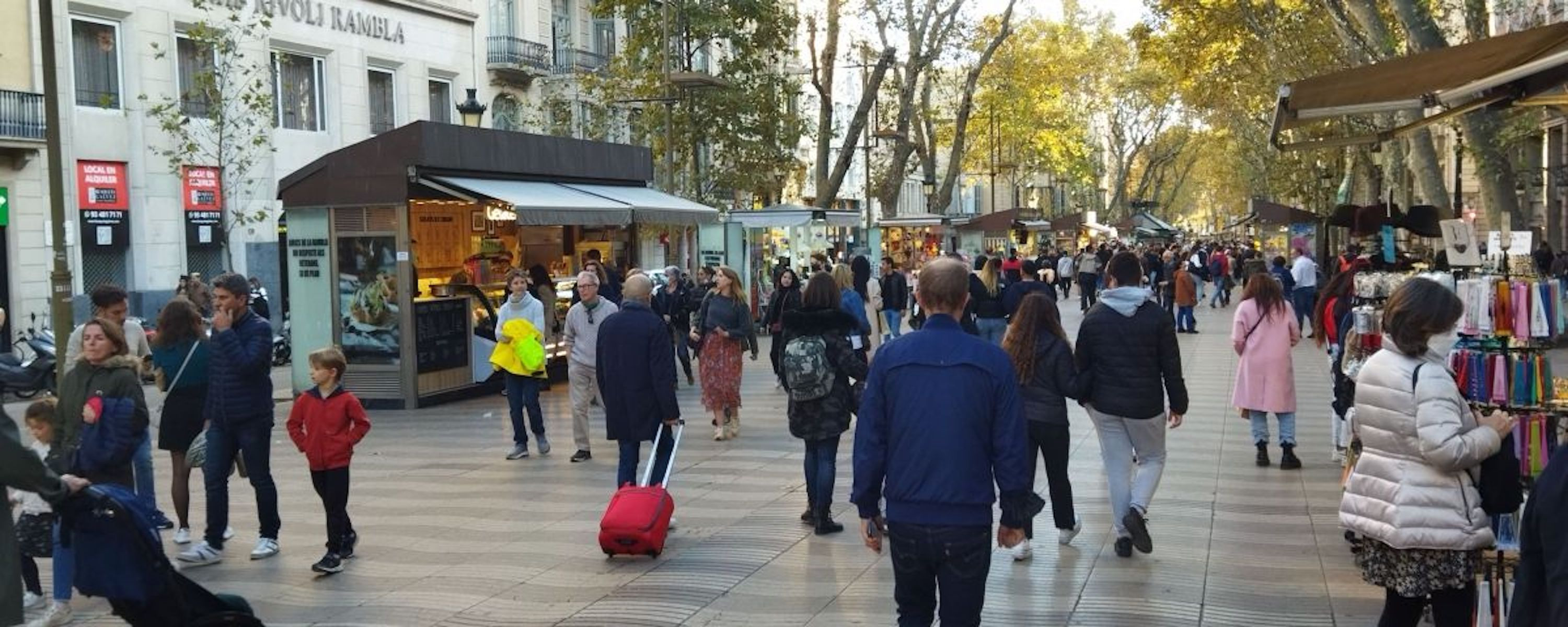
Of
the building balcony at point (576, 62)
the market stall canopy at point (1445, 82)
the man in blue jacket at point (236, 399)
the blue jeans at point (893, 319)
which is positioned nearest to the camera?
the market stall canopy at point (1445, 82)

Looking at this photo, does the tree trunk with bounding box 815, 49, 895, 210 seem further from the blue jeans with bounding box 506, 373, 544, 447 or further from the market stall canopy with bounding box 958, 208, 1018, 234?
the blue jeans with bounding box 506, 373, 544, 447

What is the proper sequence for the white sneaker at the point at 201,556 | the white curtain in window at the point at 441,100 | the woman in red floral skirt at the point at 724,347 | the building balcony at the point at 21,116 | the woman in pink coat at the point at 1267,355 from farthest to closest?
1. the white curtain in window at the point at 441,100
2. the building balcony at the point at 21,116
3. the woman in red floral skirt at the point at 724,347
4. the woman in pink coat at the point at 1267,355
5. the white sneaker at the point at 201,556

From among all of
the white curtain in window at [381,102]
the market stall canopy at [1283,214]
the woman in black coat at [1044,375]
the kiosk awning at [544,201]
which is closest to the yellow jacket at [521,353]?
the kiosk awning at [544,201]

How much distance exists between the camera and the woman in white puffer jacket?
4844mm

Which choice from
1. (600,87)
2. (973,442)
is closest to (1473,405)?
(973,442)

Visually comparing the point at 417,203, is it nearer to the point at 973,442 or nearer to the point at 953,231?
the point at 973,442

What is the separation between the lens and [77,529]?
537 cm

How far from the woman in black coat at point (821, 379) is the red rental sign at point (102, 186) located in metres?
20.6

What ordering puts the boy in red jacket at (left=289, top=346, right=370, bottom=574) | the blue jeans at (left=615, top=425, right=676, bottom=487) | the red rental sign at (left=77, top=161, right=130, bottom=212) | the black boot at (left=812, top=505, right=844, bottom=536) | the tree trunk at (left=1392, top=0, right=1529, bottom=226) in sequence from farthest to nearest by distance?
the red rental sign at (left=77, top=161, right=130, bottom=212) → the tree trunk at (left=1392, top=0, right=1529, bottom=226) → the blue jeans at (left=615, top=425, right=676, bottom=487) → the black boot at (left=812, top=505, right=844, bottom=536) → the boy in red jacket at (left=289, top=346, right=370, bottom=574)

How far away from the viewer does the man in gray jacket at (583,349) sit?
457 inches

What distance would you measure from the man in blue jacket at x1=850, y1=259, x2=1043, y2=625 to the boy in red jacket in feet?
12.7

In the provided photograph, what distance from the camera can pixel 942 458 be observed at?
4637 millimetres

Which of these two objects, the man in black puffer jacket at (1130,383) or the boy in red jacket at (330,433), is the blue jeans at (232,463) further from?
the man in black puffer jacket at (1130,383)

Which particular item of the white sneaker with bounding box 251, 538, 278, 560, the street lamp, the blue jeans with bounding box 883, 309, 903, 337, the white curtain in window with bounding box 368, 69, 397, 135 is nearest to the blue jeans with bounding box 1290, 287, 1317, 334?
the blue jeans with bounding box 883, 309, 903, 337
